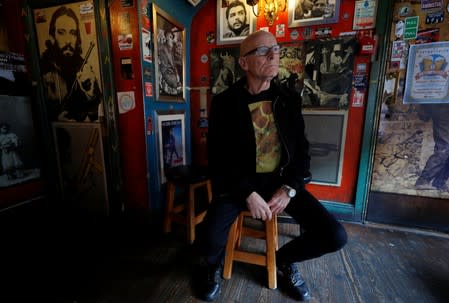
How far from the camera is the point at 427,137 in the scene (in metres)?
1.81

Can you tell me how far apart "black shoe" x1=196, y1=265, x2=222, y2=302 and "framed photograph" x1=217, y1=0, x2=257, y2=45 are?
1949 mm

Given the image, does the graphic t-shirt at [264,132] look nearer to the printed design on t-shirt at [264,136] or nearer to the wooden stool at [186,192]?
the printed design on t-shirt at [264,136]

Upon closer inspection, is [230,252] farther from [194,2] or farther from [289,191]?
[194,2]

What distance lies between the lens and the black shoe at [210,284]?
1.24 metres

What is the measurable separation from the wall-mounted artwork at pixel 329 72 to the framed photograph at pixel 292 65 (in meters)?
0.04

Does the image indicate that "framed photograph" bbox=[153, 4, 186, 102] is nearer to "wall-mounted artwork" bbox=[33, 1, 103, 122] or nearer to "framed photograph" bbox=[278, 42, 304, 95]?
"wall-mounted artwork" bbox=[33, 1, 103, 122]

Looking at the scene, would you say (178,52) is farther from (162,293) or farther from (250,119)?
(162,293)

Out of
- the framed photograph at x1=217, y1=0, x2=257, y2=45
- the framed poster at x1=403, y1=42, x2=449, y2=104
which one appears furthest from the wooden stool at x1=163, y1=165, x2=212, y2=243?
the framed poster at x1=403, y1=42, x2=449, y2=104

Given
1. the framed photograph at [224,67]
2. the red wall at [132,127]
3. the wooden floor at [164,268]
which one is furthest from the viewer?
the framed photograph at [224,67]

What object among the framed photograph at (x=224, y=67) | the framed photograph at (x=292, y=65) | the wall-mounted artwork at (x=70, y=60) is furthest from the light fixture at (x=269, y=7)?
the wall-mounted artwork at (x=70, y=60)

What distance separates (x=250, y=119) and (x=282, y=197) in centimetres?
48

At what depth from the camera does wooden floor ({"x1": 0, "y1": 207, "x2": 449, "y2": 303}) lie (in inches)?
49.8

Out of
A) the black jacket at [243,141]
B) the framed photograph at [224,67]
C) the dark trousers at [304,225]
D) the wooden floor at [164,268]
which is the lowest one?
the wooden floor at [164,268]

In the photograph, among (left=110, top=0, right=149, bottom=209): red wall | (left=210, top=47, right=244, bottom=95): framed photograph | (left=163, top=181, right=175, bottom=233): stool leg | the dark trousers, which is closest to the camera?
the dark trousers
